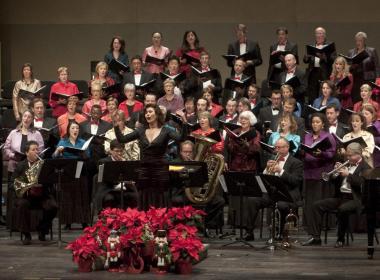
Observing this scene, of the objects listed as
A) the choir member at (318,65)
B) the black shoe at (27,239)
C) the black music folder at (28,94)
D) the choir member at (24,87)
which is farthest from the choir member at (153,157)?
the choir member at (318,65)

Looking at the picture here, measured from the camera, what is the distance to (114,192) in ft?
30.6

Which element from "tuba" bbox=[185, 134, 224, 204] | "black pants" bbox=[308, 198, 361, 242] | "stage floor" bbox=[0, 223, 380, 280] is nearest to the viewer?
"stage floor" bbox=[0, 223, 380, 280]

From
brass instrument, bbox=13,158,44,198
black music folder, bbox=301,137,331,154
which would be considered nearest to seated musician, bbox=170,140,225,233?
black music folder, bbox=301,137,331,154

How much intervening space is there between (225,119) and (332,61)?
2070 millimetres

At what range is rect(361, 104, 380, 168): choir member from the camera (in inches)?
384

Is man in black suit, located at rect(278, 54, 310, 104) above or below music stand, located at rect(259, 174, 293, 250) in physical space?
above

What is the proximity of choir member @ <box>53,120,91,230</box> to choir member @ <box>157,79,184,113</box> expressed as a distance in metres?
1.58

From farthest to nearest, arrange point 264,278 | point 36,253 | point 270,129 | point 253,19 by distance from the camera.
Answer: point 253,19 → point 270,129 → point 36,253 → point 264,278

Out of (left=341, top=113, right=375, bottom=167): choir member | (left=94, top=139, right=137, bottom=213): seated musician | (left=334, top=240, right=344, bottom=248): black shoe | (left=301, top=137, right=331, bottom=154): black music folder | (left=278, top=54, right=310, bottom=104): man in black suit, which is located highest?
(left=278, top=54, right=310, bottom=104): man in black suit

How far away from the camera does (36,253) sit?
27.6 feet

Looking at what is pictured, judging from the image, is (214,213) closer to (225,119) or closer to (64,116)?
(225,119)

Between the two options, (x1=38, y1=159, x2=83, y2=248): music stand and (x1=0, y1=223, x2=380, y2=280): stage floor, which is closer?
(x1=0, y1=223, x2=380, y2=280): stage floor

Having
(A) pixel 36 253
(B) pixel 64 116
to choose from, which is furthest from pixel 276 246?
(B) pixel 64 116

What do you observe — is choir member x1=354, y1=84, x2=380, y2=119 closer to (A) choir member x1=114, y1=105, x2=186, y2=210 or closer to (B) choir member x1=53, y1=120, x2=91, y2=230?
(A) choir member x1=114, y1=105, x2=186, y2=210
